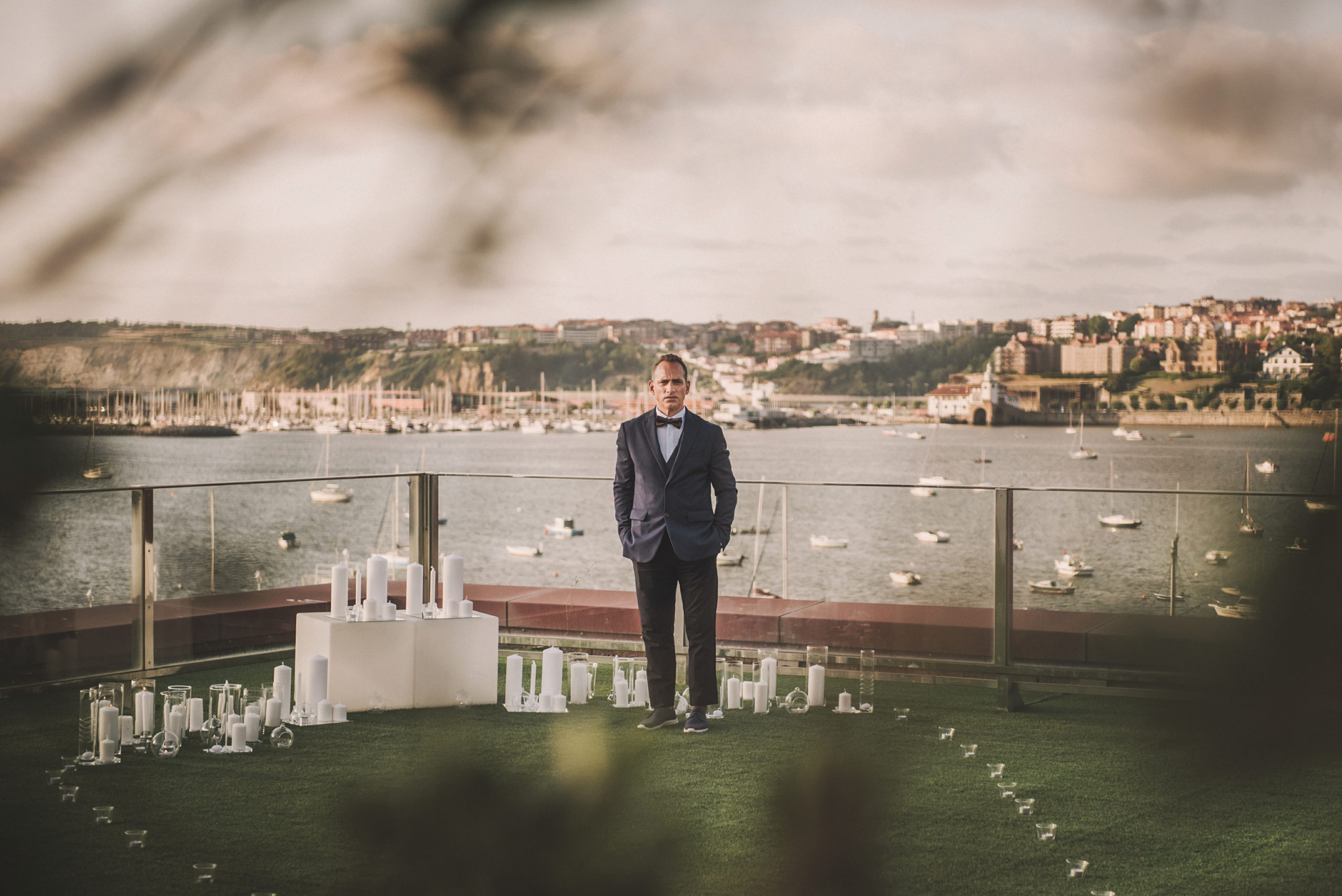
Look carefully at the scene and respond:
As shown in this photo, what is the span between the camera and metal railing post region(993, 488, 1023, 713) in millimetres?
4828

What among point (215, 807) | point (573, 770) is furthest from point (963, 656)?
point (573, 770)

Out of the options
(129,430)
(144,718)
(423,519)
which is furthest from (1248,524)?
(423,519)

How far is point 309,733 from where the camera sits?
13.6ft

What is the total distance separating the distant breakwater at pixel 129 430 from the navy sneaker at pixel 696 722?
3.77 metres

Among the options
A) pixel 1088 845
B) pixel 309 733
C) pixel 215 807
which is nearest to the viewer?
pixel 1088 845

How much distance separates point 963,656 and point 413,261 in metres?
4.67

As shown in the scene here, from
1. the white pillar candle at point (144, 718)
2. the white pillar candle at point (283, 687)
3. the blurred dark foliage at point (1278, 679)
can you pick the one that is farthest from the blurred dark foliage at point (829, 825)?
the white pillar candle at point (283, 687)

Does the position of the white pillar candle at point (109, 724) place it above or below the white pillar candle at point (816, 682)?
above

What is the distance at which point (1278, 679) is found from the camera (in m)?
0.48

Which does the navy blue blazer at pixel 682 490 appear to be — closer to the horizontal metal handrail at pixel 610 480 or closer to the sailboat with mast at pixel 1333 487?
the horizontal metal handrail at pixel 610 480

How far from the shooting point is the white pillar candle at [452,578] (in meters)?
4.84

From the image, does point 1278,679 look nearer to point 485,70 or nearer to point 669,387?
point 485,70

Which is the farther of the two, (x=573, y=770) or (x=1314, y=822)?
(x=1314, y=822)

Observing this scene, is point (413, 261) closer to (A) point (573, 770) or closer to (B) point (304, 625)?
(A) point (573, 770)
